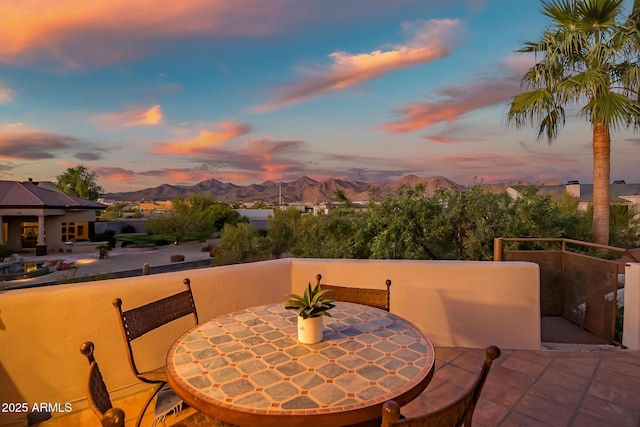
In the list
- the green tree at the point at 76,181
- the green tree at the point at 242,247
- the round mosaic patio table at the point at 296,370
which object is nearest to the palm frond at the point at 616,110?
the round mosaic patio table at the point at 296,370

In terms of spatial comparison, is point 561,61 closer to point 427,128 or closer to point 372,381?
point 427,128

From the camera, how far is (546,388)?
2295mm

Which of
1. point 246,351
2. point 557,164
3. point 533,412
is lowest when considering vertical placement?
point 533,412

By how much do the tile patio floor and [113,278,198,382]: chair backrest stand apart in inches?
63.4

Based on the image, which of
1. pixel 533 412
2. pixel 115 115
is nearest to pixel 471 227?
pixel 533 412

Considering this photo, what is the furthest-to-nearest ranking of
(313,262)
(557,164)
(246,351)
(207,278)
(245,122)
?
(245,122)
(557,164)
(313,262)
(207,278)
(246,351)

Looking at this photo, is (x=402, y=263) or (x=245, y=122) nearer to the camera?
(x=402, y=263)

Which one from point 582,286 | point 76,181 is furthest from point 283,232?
point 76,181

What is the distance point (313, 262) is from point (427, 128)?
10422 mm

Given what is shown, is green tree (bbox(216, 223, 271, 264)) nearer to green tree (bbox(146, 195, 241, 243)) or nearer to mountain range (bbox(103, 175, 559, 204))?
mountain range (bbox(103, 175, 559, 204))

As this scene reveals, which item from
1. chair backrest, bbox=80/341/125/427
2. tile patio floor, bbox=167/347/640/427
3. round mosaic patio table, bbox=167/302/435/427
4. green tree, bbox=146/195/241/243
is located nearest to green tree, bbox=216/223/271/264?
green tree, bbox=146/195/241/243

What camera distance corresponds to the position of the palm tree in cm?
594

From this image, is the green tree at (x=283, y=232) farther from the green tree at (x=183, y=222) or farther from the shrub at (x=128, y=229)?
the shrub at (x=128, y=229)

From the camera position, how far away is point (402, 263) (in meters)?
3.10
